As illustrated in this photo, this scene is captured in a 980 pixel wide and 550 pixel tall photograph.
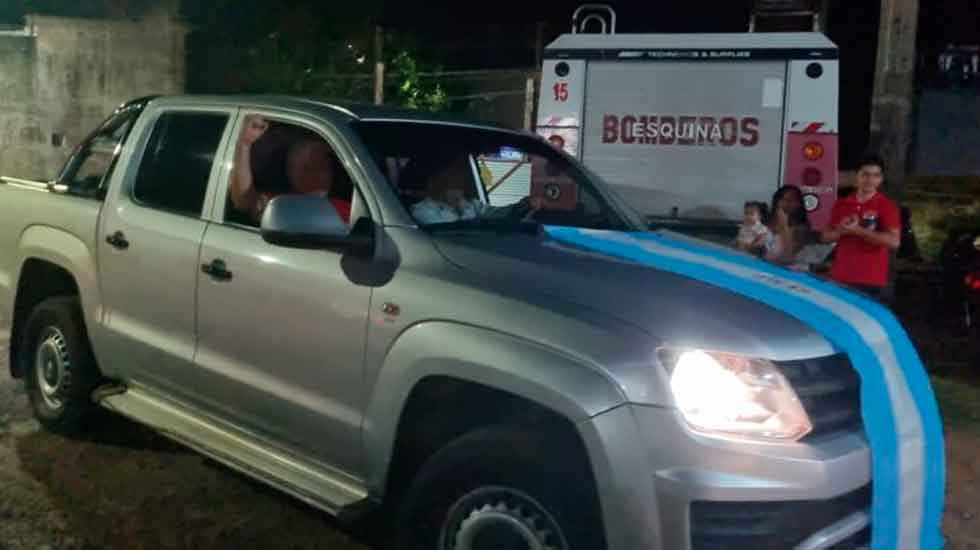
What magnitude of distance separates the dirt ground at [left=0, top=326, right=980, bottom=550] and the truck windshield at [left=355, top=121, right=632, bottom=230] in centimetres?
149

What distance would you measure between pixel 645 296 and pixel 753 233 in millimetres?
4071

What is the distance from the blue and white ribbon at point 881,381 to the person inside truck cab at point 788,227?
3.18 meters

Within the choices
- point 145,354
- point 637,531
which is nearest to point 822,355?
point 637,531

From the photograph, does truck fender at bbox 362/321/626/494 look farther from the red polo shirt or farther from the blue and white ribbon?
the red polo shirt

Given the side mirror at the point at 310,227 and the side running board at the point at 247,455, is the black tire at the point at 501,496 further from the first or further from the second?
the side mirror at the point at 310,227

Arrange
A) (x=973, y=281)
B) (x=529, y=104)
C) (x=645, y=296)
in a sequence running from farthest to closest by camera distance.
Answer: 1. (x=529, y=104)
2. (x=973, y=281)
3. (x=645, y=296)

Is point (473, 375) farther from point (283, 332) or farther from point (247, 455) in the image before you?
point (247, 455)

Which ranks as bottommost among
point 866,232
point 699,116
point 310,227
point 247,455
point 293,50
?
point 247,455

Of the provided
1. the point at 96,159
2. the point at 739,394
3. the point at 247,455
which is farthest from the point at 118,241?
the point at 739,394

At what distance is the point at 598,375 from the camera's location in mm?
3223

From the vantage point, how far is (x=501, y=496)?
3.48 metres

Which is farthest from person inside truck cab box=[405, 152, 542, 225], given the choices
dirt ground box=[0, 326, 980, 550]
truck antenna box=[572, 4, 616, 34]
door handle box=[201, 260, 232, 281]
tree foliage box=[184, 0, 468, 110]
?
tree foliage box=[184, 0, 468, 110]

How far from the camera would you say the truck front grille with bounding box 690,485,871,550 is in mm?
3135

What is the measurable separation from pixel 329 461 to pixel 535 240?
3.72ft
